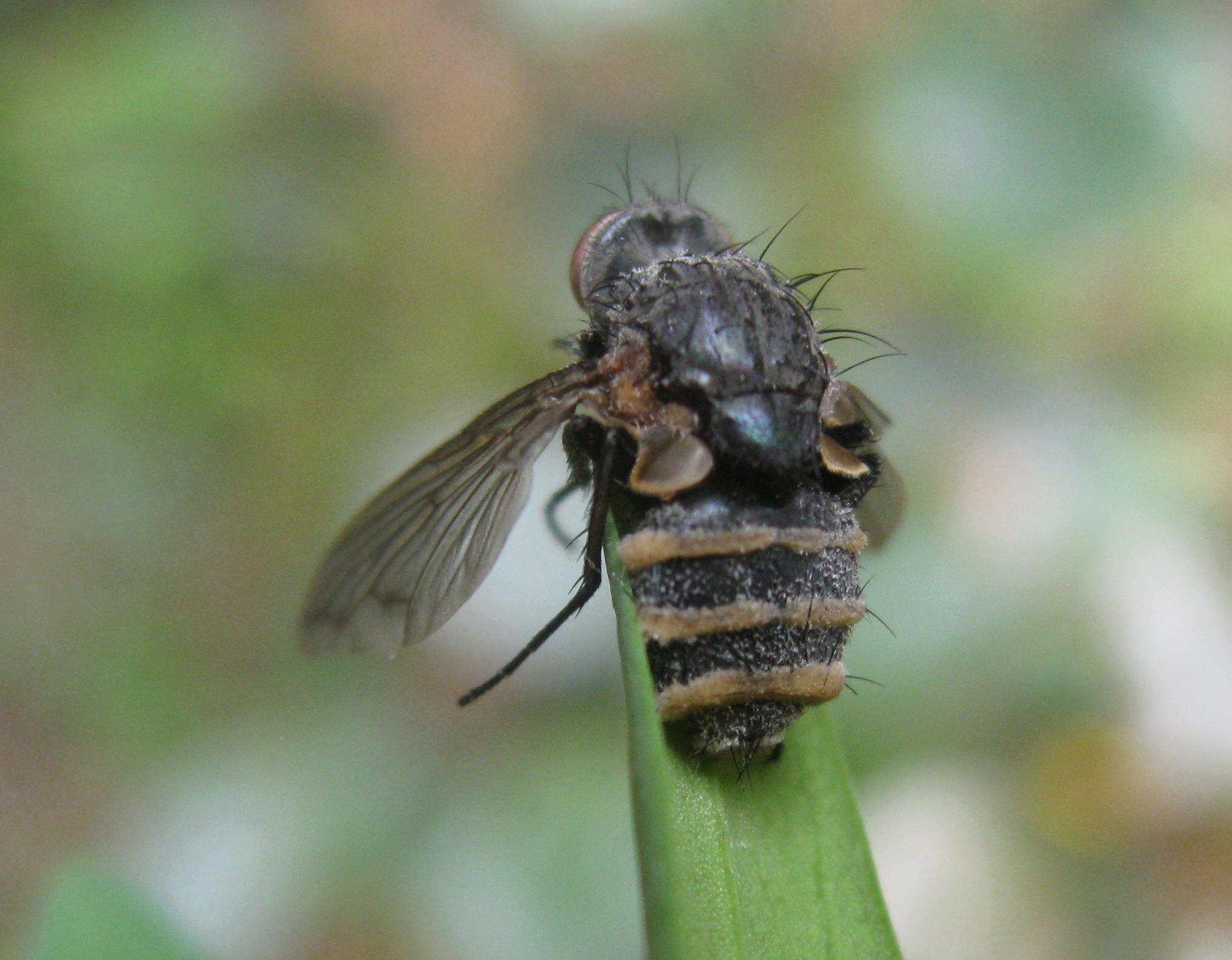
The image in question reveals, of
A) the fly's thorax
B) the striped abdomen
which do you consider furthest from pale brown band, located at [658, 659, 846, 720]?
the fly's thorax

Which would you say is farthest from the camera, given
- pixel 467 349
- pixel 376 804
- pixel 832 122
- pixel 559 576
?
pixel 832 122

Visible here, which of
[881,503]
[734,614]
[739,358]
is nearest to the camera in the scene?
[734,614]

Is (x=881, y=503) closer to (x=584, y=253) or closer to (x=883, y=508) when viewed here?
(x=883, y=508)

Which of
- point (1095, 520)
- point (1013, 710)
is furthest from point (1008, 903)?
point (1095, 520)

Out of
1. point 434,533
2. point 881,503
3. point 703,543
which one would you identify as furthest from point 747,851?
point 881,503

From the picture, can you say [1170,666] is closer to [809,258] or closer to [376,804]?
[809,258]

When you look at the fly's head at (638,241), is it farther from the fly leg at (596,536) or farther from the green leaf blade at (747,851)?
the green leaf blade at (747,851)

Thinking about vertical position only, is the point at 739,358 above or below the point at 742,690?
above
